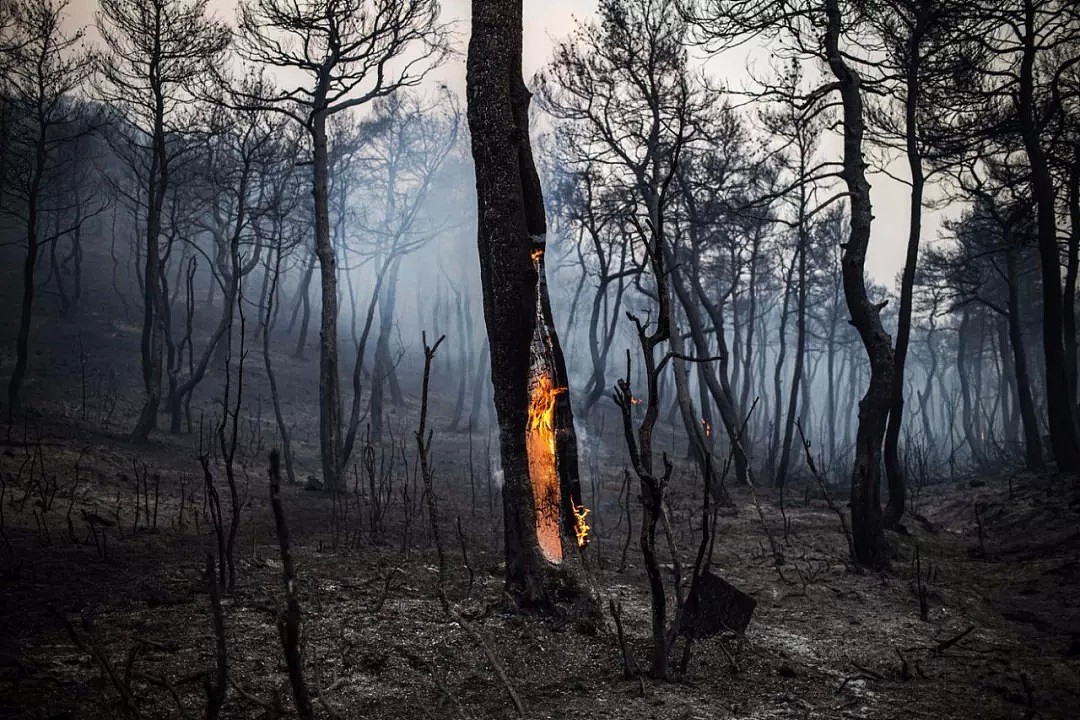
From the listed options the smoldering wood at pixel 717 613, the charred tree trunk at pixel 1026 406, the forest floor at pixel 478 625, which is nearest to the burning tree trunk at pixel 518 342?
the forest floor at pixel 478 625

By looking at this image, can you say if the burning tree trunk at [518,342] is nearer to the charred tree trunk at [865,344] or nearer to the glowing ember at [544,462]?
the glowing ember at [544,462]

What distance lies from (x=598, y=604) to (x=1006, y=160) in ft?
47.5

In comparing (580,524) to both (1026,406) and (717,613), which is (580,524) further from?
(1026,406)

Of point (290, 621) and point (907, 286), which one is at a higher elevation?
point (907, 286)

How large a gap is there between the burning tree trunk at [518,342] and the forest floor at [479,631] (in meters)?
0.47

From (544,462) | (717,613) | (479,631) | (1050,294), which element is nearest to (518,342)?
(544,462)

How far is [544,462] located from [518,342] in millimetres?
1074

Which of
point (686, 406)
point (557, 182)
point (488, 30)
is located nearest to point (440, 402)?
point (557, 182)

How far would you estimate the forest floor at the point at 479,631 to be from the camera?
3.95 m

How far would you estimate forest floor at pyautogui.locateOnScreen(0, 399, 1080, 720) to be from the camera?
156 inches

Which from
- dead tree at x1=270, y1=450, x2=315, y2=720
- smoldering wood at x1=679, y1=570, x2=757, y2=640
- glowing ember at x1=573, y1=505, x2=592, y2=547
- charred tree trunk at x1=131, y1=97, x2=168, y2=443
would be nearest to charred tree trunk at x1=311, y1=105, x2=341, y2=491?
charred tree trunk at x1=131, y1=97, x2=168, y2=443

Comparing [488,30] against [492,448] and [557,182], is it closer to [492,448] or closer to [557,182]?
[492,448]

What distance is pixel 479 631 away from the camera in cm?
390

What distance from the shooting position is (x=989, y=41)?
11148 millimetres
